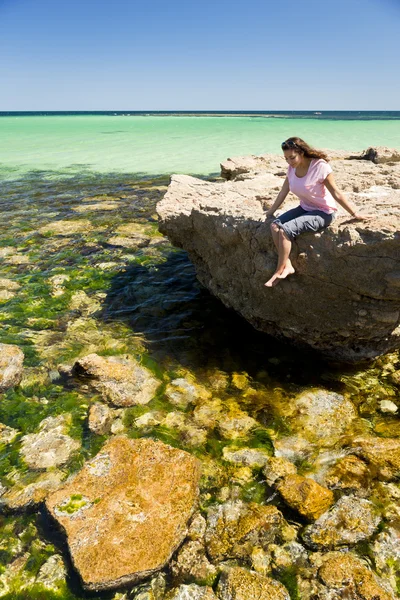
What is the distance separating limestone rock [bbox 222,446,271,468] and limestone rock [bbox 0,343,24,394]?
297 cm

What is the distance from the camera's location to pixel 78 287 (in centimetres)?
811

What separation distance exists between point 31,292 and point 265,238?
4.95 m

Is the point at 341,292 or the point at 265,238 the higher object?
the point at 265,238

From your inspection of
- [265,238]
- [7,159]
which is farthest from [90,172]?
[265,238]

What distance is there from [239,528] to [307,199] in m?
3.56

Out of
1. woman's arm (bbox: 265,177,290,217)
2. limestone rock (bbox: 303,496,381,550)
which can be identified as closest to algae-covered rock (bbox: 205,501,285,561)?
limestone rock (bbox: 303,496,381,550)

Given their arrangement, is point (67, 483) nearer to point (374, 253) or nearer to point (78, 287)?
point (374, 253)

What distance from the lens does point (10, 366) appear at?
5398 mm

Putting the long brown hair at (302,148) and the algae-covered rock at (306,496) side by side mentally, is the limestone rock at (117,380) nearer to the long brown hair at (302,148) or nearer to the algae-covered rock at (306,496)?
the algae-covered rock at (306,496)

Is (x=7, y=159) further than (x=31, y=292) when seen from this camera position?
Yes

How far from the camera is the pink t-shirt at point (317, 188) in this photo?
183 inches

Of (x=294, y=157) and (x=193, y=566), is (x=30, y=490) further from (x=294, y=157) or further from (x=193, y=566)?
(x=294, y=157)

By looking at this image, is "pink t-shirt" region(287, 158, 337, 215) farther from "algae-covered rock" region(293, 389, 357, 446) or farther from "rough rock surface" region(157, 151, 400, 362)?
"algae-covered rock" region(293, 389, 357, 446)

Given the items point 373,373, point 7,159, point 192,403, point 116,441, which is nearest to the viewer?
point 116,441
